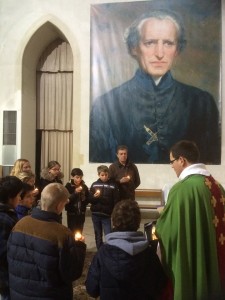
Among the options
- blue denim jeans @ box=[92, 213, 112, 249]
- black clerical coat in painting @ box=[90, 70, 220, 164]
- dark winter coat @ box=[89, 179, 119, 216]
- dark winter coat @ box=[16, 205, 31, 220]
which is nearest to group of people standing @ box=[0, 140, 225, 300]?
dark winter coat @ box=[16, 205, 31, 220]

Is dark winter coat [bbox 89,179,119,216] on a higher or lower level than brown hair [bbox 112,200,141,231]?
A: lower

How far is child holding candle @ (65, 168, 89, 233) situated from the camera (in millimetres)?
5465

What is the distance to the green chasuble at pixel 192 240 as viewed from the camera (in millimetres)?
2637

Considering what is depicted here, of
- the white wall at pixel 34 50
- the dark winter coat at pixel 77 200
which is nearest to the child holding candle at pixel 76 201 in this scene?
the dark winter coat at pixel 77 200

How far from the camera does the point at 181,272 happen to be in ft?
8.57

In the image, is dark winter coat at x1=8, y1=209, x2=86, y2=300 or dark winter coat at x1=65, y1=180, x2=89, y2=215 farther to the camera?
→ dark winter coat at x1=65, y1=180, x2=89, y2=215

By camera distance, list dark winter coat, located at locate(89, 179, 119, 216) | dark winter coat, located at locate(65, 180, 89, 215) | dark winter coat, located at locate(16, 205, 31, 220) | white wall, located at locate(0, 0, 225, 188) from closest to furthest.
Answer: dark winter coat, located at locate(16, 205, 31, 220)
dark winter coat, located at locate(65, 180, 89, 215)
dark winter coat, located at locate(89, 179, 119, 216)
white wall, located at locate(0, 0, 225, 188)

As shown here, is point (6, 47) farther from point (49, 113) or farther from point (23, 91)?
point (49, 113)

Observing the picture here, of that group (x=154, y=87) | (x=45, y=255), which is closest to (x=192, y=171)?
(x=45, y=255)

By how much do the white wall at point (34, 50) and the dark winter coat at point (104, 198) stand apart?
356 centimetres

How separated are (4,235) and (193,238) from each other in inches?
49.4

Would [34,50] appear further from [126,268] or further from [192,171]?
[126,268]

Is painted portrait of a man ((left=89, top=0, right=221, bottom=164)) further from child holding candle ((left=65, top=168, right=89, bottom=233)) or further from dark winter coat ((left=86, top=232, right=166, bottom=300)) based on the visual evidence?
dark winter coat ((left=86, top=232, right=166, bottom=300))

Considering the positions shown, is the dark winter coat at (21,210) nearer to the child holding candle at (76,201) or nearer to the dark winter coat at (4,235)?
the dark winter coat at (4,235)
